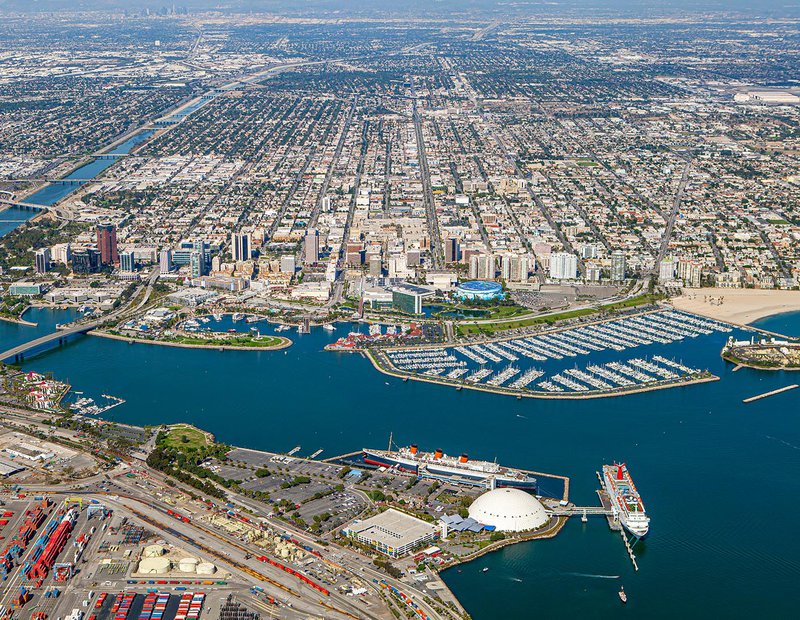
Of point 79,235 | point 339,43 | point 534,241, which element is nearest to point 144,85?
point 339,43

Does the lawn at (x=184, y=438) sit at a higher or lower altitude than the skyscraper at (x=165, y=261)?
higher

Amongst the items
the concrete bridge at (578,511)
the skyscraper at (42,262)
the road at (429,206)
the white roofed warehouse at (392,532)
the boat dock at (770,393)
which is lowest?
the road at (429,206)

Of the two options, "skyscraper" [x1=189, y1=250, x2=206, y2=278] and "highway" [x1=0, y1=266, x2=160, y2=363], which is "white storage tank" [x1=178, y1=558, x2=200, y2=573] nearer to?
"highway" [x1=0, y1=266, x2=160, y2=363]

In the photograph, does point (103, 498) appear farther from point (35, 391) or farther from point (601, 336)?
point (601, 336)

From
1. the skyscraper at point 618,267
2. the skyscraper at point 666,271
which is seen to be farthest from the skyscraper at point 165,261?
the skyscraper at point 666,271

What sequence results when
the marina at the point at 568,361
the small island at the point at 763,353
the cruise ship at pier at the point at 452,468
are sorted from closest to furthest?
the cruise ship at pier at the point at 452,468 < the marina at the point at 568,361 < the small island at the point at 763,353

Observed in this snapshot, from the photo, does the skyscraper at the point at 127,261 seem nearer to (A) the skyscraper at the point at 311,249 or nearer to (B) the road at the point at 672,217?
(A) the skyscraper at the point at 311,249

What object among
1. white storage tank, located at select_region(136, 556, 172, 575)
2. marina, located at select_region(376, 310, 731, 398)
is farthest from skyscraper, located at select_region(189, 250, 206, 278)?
white storage tank, located at select_region(136, 556, 172, 575)
